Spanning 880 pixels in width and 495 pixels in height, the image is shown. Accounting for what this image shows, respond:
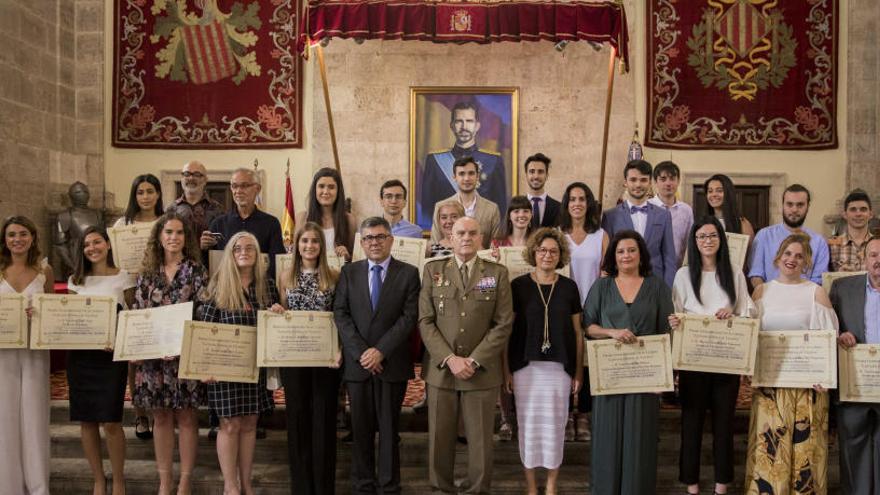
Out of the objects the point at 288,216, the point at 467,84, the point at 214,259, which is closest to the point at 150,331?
the point at 214,259

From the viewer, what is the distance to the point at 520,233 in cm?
561

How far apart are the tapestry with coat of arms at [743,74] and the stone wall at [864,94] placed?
0.68 ft

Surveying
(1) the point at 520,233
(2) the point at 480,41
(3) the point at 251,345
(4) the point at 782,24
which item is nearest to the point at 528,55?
(2) the point at 480,41

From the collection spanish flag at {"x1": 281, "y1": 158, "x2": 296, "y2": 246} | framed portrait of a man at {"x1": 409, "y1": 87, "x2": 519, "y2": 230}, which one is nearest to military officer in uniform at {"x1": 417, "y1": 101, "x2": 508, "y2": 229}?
framed portrait of a man at {"x1": 409, "y1": 87, "x2": 519, "y2": 230}

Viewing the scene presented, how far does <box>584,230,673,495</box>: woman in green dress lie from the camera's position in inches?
187

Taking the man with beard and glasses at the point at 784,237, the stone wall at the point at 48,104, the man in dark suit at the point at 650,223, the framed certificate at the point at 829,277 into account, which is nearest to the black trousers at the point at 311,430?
the man in dark suit at the point at 650,223

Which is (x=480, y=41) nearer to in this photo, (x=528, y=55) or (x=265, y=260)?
(x=528, y=55)

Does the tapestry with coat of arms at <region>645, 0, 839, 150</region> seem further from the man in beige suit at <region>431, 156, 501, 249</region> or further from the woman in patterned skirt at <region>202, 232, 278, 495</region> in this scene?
the woman in patterned skirt at <region>202, 232, 278, 495</region>

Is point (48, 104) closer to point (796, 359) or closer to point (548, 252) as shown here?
point (548, 252)

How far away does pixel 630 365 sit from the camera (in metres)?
4.75

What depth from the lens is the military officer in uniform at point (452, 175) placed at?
9.97m

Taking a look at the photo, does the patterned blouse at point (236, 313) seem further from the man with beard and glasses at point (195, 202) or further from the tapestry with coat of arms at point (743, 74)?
the tapestry with coat of arms at point (743, 74)

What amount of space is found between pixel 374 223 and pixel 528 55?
5.82 m

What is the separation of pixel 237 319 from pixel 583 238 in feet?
7.63
